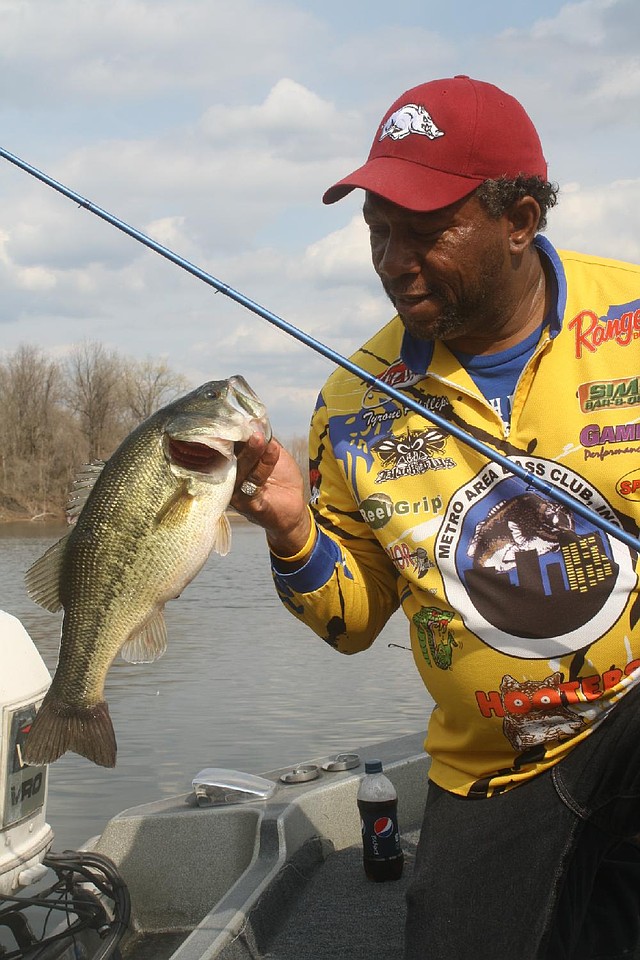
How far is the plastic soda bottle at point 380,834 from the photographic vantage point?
160 inches

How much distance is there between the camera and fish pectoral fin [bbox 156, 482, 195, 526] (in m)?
2.57

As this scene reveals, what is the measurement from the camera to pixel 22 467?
37.2 metres

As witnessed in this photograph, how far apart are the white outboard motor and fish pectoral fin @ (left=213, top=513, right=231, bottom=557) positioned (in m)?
1.34

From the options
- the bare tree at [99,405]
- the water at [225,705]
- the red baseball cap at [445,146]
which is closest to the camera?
the red baseball cap at [445,146]

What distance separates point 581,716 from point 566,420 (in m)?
0.77

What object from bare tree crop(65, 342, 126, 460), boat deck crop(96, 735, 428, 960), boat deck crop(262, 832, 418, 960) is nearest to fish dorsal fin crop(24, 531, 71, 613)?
boat deck crop(96, 735, 428, 960)

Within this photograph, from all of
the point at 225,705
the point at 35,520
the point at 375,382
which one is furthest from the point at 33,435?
the point at 375,382

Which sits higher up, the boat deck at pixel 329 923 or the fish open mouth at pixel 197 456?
the fish open mouth at pixel 197 456

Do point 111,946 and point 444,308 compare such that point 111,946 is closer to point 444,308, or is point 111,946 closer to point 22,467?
point 444,308

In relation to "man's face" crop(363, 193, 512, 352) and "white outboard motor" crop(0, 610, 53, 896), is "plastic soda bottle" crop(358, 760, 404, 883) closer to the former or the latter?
"white outboard motor" crop(0, 610, 53, 896)

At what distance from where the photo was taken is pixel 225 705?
11.1 metres

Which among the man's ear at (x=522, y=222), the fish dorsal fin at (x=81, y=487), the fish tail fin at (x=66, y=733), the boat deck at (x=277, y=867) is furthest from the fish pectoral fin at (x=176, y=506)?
the boat deck at (x=277, y=867)

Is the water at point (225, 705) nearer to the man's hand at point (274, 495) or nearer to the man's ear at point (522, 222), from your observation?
the man's hand at point (274, 495)

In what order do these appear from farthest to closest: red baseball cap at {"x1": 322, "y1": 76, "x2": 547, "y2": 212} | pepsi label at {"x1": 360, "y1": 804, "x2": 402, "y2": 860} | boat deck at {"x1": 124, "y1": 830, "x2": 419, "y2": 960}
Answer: pepsi label at {"x1": 360, "y1": 804, "x2": 402, "y2": 860} < boat deck at {"x1": 124, "y1": 830, "x2": 419, "y2": 960} < red baseball cap at {"x1": 322, "y1": 76, "x2": 547, "y2": 212}
